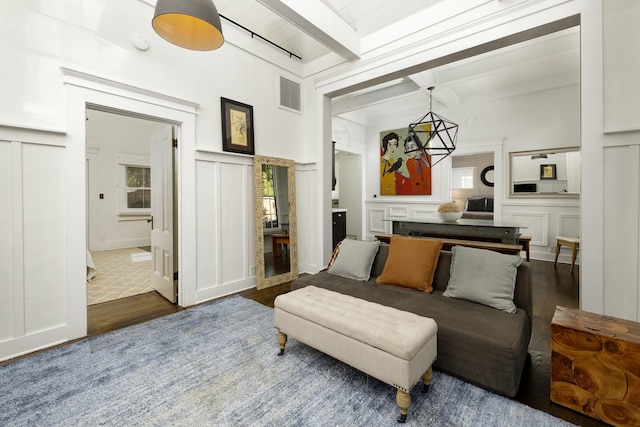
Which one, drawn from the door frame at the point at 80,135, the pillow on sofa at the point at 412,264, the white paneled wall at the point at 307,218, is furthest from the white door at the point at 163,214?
the pillow on sofa at the point at 412,264

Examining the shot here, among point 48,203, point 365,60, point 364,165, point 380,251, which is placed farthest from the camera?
point 364,165

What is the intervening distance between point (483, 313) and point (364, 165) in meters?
6.13

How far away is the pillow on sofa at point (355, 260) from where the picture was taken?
9.52ft

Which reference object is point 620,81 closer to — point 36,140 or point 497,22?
point 497,22

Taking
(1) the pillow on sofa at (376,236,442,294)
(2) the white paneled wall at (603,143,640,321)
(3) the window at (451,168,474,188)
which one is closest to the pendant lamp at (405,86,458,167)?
(2) the white paneled wall at (603,143,640,321)

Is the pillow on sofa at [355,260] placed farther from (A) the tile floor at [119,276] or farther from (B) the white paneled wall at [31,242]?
(A) the tile floor at [119,276]

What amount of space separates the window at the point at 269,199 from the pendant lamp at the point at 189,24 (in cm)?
201

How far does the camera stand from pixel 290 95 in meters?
4.39

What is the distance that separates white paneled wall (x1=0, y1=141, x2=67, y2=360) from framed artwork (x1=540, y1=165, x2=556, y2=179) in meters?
7.16

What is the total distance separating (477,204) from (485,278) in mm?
6925

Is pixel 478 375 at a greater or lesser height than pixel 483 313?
lesser

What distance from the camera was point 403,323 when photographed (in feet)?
5.57

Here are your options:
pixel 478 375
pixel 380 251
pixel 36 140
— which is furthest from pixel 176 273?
pixel 478 375

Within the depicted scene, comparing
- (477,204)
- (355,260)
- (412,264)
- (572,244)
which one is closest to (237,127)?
(355,260)
